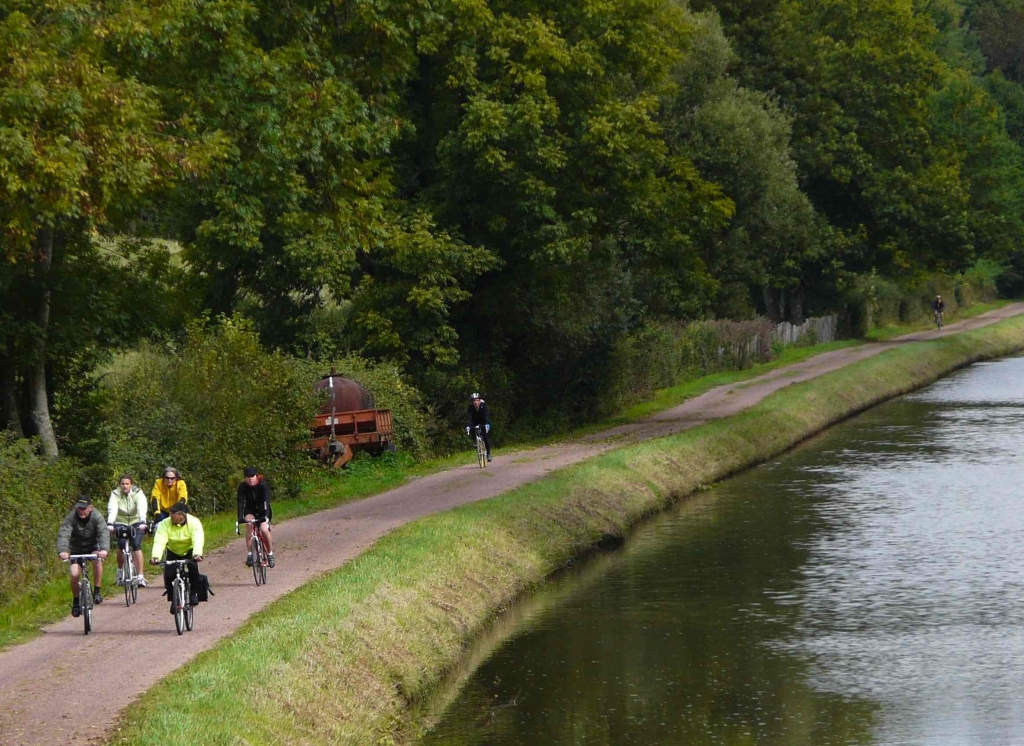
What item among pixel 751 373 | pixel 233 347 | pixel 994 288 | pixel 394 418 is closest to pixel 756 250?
pixel 751 373

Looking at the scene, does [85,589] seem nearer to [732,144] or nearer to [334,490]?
[334,490]

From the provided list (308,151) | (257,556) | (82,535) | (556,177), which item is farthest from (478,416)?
(82,535)

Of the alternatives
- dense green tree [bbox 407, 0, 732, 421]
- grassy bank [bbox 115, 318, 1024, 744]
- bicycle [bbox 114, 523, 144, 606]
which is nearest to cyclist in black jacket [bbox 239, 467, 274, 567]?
grassy bank [bbox 115, 318, 1024, 744]

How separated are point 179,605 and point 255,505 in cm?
383

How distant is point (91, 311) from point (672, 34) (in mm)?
24485

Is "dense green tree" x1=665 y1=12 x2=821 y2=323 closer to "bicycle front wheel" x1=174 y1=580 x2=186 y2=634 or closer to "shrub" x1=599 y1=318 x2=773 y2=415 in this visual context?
"shrub" x1=599 y1=318 x2=773 y2=415

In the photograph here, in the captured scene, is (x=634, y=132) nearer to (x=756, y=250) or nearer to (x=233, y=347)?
(x=233, y=347)

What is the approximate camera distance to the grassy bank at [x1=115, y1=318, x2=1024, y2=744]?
14750 millimetres

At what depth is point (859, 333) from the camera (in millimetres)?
80438

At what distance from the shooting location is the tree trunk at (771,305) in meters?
74.6

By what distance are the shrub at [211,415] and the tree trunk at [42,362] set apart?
1.75 meters

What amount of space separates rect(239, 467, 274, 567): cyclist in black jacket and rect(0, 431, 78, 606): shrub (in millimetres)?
3151

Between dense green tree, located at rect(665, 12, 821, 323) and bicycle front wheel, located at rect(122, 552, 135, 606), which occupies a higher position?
dense green tree, located at rect(665, 12, 821, 323)

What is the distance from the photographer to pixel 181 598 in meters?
18.3
